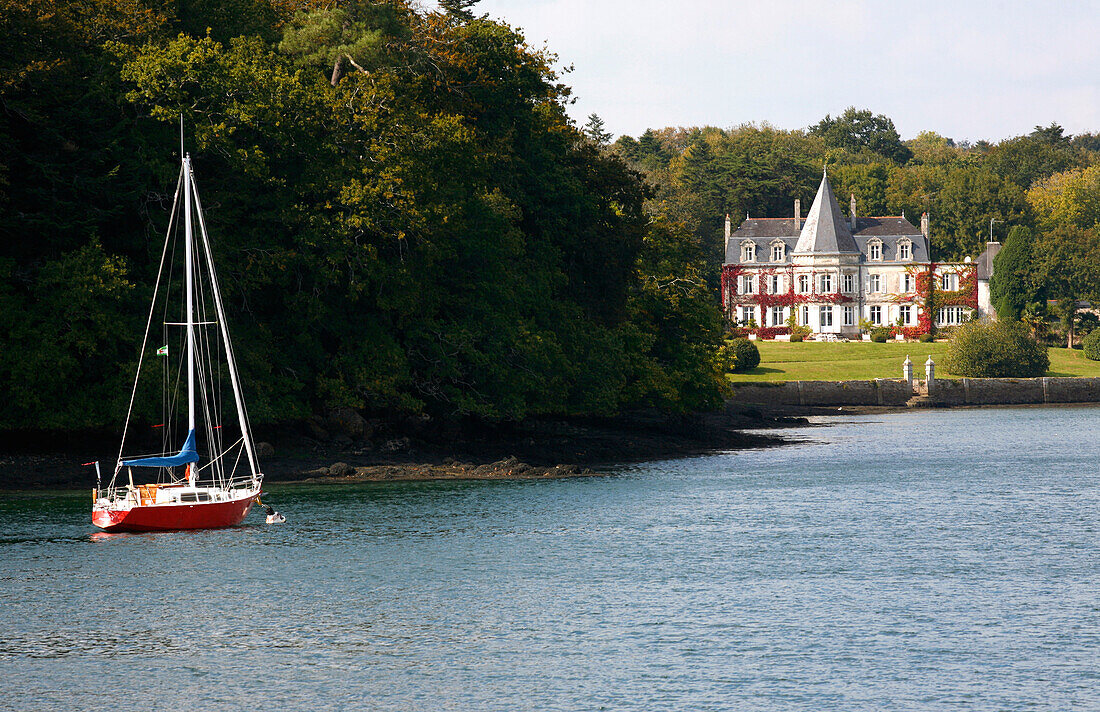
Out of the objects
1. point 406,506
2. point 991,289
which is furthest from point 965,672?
point 991,289

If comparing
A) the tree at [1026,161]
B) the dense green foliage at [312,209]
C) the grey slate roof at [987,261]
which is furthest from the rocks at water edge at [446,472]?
the tree at [1026,161]

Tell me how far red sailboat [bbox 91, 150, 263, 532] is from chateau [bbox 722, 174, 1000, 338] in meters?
95.8

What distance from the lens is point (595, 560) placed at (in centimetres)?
3559

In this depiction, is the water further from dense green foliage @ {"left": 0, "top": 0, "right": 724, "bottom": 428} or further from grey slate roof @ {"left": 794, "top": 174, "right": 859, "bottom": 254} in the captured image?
grey slate roof @ {"left": 794, "top": 174, "right": 859, "bottom": 254}

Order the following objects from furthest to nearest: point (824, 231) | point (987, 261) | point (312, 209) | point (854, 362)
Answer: point (987, 261) < point (824, 231) < point (854, 362) < point (312, 209)

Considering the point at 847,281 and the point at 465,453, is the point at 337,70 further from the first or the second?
the point at 847,281

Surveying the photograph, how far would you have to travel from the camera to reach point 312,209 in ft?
179

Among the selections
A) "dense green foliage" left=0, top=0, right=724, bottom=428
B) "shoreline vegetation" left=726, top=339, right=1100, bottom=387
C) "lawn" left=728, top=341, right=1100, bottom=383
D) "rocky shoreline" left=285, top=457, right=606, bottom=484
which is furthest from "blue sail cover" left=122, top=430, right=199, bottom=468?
"lawn" left=728, top=341, right=1100, bottom=383

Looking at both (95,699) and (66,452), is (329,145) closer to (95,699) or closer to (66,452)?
(66,452)

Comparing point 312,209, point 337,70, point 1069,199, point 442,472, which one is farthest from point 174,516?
point 1069,199

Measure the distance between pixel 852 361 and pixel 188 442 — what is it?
289 ft

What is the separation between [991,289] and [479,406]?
90.0 meters

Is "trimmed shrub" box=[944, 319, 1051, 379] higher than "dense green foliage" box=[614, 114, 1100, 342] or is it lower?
lower

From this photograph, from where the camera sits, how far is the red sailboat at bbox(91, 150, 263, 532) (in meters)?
38.7
